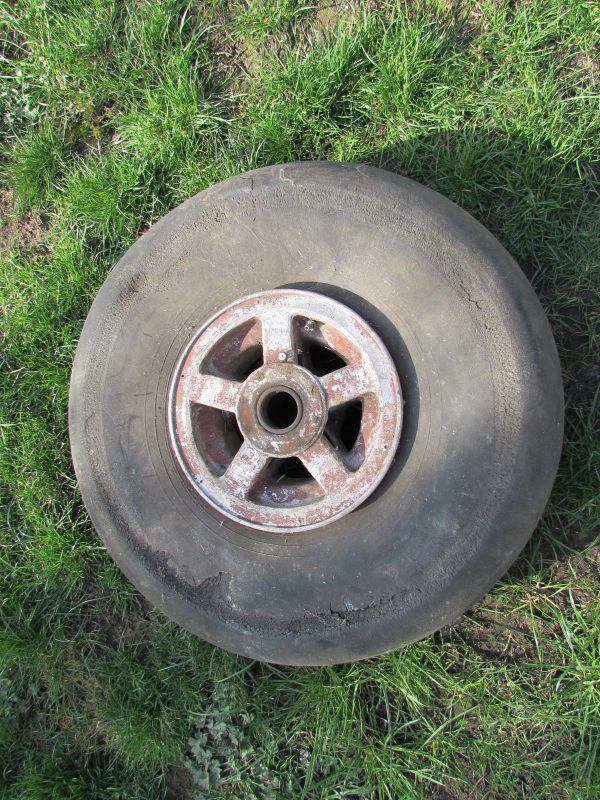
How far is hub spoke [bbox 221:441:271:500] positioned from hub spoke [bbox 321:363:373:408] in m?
0.26

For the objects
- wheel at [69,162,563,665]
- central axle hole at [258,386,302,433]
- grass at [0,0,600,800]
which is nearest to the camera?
wheel at [69,162,563,665]

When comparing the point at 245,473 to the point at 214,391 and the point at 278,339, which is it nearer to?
the point at 214,391

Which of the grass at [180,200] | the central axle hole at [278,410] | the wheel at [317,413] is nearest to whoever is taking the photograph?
the wheel at [317,413]

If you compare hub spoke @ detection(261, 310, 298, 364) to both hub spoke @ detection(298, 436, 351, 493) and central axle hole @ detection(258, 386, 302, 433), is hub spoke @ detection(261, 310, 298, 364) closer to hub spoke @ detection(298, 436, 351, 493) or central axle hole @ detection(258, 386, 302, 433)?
central axle hole @ detection(258, 386, 302, 433)

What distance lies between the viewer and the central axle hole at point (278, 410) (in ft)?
6.44

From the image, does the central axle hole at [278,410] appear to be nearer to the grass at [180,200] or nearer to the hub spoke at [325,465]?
the hub spoke at [325,465]

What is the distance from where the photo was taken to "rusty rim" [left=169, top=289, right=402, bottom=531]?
1.91 metres

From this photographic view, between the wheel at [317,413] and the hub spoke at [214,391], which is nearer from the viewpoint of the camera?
the wheel at [317,413]

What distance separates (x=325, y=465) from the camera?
195 cm

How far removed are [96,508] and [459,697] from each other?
60.1 inches

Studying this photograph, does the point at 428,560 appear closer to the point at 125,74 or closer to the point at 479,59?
the point at 479,59

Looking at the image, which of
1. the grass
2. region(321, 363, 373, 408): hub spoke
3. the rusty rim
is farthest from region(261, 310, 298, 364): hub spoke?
the grass

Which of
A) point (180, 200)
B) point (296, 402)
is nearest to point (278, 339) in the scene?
point (296, 402)

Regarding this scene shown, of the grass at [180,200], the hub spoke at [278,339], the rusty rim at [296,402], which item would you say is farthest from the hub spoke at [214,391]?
the grass at [180,200]
